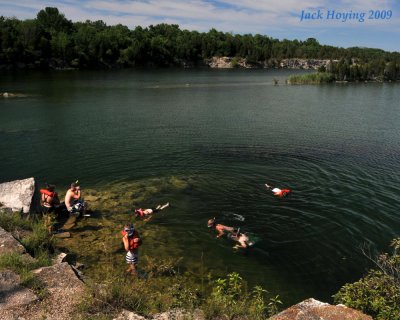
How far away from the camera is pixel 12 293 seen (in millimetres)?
10812

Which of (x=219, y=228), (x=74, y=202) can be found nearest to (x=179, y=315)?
(x=219, y=228)

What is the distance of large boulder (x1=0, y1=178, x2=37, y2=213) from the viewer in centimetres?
1955

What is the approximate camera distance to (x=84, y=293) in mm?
11000

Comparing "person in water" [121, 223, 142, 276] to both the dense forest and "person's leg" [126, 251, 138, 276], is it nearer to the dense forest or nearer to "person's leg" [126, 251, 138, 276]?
"person's leg" [126, 251, 138, 276]

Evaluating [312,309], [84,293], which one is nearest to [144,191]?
[84,293]

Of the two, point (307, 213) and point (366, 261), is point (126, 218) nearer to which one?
point (307, 213)

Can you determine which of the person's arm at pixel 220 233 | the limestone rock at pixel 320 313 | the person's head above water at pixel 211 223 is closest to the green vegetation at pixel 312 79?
the person's head above water at pixel 211 223

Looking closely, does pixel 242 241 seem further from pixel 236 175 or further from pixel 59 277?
pixel 236 175

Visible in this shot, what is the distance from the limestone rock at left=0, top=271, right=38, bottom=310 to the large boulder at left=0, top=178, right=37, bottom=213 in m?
8.60

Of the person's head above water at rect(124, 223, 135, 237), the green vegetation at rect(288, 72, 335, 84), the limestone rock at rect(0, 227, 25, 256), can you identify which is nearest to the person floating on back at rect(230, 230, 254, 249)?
the person's head above water at rect(124, 223, 135, 237)

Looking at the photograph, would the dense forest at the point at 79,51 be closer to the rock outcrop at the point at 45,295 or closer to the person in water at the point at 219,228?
the person in water at the point at 219,228

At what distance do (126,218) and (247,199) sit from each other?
26.1ft

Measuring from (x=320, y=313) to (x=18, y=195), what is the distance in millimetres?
16646

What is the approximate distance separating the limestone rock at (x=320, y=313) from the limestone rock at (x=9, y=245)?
948 cm
